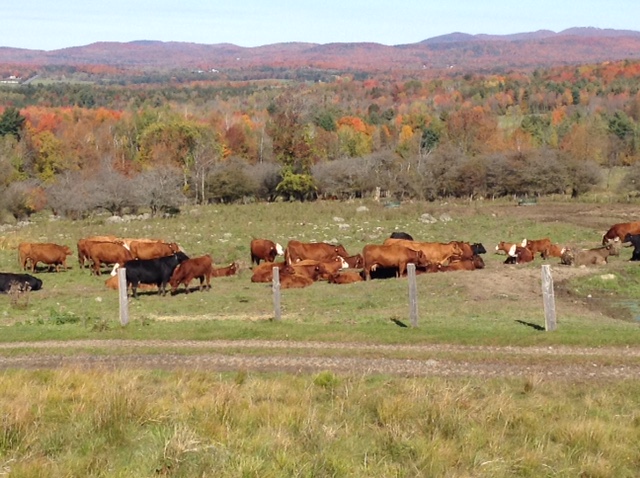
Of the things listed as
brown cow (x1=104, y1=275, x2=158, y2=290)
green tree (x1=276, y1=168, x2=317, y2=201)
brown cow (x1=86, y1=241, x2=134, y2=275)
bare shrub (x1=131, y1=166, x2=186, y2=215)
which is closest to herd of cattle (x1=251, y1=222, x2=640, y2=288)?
brown cow (x1=104, y1=275, x2=158, y2=290)

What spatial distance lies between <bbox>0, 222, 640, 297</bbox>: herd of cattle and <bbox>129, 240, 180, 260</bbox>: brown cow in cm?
4

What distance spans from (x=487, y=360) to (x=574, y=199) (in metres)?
49.6

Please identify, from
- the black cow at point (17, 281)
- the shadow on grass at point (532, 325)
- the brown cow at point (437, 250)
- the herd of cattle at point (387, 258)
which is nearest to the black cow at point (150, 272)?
the herd of cattle at point (387, 258)

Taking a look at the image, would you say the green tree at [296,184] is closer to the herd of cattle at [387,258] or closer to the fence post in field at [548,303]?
the herd of cattle at [387,258]

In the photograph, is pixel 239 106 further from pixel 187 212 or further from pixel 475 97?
pixel 187 212

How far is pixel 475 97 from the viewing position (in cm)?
16538

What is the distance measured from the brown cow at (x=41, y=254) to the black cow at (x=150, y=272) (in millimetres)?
6423

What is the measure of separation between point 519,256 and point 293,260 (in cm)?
835

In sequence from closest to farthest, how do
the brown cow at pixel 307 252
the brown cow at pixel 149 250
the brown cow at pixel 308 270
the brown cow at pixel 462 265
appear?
1. the brown cow at pixel 308 270
2. the brown cow at pixel 462 265
3. the brown cow at pixel 307 252
4. the brown cow at pixel 149 250

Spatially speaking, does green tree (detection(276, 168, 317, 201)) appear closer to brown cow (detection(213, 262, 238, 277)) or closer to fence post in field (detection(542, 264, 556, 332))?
brown cow (detection(213, 262, 238, 277))

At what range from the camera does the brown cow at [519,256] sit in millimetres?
29000

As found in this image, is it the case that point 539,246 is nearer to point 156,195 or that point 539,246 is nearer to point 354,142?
point 156,195

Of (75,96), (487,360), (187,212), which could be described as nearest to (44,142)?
(187,212)

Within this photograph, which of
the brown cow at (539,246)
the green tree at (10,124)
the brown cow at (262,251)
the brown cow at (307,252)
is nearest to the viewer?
the brown cow at (307,252)
